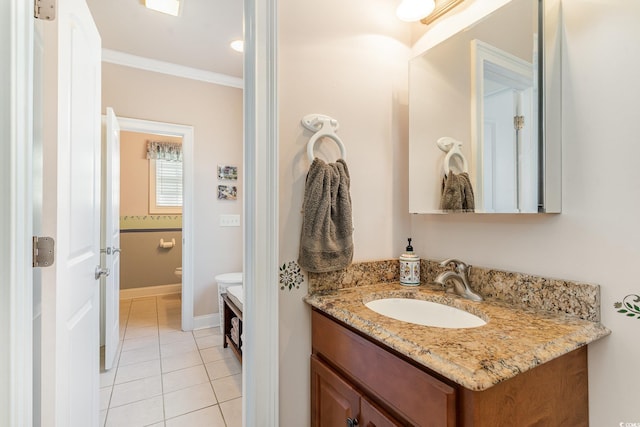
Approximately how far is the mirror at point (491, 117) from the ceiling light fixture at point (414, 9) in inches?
7.4

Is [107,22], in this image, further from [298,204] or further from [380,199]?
[380,199]

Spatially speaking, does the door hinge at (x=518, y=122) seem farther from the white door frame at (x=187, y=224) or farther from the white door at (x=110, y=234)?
the white door frame at (x=187, y=224)

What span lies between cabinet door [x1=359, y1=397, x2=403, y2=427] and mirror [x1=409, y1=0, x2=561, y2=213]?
79 centimetres

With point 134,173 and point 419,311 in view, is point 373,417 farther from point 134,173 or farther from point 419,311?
point 134,173

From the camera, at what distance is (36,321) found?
38.6 inches

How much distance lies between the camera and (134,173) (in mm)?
4406

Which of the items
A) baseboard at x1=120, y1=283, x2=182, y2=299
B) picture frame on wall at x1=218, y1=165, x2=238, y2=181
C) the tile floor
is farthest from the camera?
baseboard at x1=120, y1=283, x2=182, y2=299

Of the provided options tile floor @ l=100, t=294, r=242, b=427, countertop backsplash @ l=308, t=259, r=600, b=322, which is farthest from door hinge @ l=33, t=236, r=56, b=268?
tile floor @ l=100, t=294, r=242, b=427

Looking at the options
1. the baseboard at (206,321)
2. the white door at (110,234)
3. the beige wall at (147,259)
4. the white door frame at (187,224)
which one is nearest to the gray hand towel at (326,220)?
the white door at (110,234)

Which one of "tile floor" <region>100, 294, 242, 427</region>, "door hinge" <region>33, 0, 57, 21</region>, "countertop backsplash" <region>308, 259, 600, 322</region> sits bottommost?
"tile floor" <region>100, 294, 242, 427</region>

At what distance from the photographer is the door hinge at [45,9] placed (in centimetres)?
93

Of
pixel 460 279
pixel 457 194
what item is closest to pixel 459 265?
pixel 460 279

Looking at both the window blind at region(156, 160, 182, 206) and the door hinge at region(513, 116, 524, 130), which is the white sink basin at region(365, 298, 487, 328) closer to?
the door hinge at region(513, 116, 524, 130)

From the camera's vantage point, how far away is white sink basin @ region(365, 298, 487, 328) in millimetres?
1113
